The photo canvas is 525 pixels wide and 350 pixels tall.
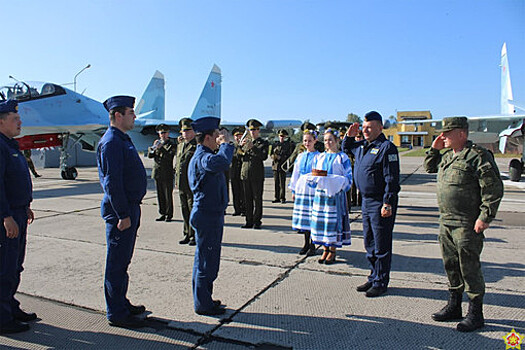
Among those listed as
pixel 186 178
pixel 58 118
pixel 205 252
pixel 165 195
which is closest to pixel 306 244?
pixel 205 252

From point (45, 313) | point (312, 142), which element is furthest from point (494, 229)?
point (45, 313)

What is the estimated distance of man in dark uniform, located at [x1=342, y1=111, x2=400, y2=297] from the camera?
3674 millimetres

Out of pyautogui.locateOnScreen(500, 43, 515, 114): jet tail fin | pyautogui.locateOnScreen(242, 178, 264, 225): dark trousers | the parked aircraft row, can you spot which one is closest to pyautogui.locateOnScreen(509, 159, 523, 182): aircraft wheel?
pyautogui.locateOnScreen(500, 43, 515, 114): jet tail fin

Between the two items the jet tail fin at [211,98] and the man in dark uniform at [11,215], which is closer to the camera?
the man in dark uniform at [11,215]

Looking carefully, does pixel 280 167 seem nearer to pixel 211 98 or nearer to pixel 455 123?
pixel 455 123

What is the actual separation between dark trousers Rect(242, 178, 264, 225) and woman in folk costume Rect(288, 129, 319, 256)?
5.49 ft

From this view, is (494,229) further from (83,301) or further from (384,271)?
(83,301)

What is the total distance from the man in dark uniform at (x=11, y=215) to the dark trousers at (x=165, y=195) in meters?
4.08

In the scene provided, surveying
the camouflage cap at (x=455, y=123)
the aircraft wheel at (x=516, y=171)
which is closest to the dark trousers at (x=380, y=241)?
the camouflage cap at (x=455, y=123)

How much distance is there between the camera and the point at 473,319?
296 centimetres

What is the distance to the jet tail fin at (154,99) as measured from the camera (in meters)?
27.9

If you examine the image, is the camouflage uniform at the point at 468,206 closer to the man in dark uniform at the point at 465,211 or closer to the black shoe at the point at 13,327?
the man in dark uniform at the point at 465,211

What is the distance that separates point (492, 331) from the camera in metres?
2.94

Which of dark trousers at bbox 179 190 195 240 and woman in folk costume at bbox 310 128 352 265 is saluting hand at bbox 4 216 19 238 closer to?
Answer: dark trousers at bbox 179 190 195 240
